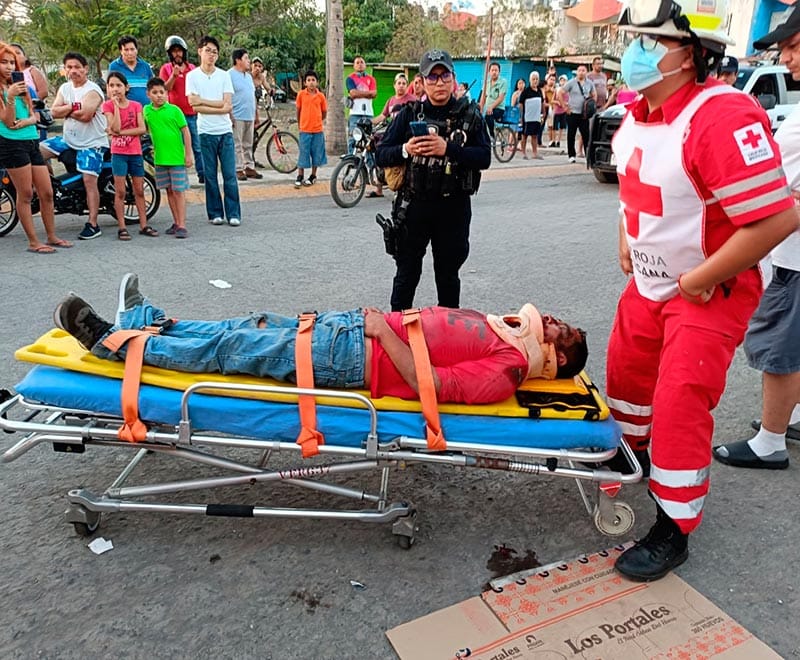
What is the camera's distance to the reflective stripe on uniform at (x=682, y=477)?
243cm

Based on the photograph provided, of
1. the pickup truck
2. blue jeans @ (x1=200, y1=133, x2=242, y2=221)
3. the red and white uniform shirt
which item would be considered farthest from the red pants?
the pickup truck

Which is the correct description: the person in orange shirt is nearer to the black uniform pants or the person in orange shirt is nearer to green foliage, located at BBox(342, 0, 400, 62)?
the black uniform pants

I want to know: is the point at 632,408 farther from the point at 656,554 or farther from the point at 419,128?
the point at 419,128

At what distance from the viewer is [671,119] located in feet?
7.57

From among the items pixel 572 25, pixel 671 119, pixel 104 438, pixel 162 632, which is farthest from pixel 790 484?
pixel 572 25

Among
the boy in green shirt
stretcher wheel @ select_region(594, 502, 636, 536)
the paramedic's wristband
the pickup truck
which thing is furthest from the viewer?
the pickup truck

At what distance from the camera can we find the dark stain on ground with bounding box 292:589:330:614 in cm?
236

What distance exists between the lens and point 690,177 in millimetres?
2242

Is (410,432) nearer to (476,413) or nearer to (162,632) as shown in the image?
(476,413)

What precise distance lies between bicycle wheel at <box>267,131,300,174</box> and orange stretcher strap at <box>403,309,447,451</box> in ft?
31.7

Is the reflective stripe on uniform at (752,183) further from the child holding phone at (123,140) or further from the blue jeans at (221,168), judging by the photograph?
the blue jeans at (221,168)

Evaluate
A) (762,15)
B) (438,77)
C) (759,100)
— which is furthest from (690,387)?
(762,15)

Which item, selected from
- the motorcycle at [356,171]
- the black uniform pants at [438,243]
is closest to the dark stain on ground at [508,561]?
the black uniform pants at [438,243]

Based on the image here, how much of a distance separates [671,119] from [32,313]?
15.3ft
